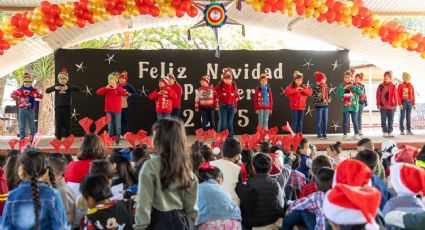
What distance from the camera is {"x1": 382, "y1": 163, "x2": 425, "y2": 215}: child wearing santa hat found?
2.60 m

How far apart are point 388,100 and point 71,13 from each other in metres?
5.98

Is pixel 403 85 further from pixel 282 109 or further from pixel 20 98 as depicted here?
pixel 20 98

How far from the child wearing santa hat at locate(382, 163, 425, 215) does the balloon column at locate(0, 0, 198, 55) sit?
6.00 metres

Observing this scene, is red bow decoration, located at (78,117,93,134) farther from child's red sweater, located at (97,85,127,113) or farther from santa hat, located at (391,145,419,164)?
santa hat, located at (391,145,419,164)

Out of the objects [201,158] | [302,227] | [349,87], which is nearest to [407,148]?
[302,227]

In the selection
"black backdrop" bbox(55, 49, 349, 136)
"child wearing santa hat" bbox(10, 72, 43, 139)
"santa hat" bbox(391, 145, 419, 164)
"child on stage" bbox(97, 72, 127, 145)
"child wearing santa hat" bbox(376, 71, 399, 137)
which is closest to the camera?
"santa hat" bbox(391, 145, 419, 164)

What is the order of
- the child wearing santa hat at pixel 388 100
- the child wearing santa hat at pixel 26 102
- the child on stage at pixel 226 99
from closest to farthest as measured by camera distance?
the child wearing santa hat at pixel 26 102 → the child on stage at pixel 226 99 → the child wearing santa hat at pixel 388 100

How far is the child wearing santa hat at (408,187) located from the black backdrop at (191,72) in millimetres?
8336

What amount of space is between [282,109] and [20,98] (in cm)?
545

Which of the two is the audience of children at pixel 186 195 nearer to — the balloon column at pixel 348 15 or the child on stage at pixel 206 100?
the balloon column at pixel 348 15

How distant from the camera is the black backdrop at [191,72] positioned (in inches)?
420

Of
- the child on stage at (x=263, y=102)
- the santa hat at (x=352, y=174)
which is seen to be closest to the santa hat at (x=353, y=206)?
the santa hat at (x=352, y=174)

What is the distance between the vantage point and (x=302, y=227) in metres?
3.41

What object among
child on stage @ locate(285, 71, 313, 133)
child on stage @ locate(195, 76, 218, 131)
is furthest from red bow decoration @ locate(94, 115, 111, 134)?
child on stage @ locate(285, 71, 313, 133)
